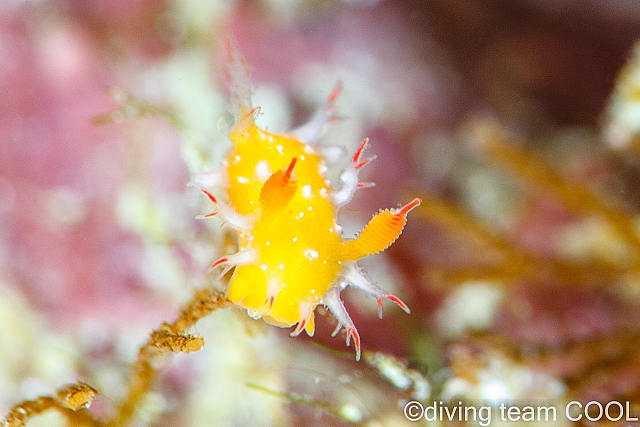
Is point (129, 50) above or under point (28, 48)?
above

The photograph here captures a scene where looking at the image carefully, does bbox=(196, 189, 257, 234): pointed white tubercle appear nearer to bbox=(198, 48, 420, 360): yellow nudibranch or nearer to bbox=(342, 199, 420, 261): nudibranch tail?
bbox=(198, 48, 420, 360): yellow nudibranch

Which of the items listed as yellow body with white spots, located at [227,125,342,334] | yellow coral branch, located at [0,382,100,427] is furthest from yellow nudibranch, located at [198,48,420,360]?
yellow coral branch, located at [0,382,100,427]

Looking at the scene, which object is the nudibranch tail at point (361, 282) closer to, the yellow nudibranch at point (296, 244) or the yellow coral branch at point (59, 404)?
the yellow nudibranch at point (296, 244)

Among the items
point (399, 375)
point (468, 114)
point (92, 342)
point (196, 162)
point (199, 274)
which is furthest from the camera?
point (468, 114)

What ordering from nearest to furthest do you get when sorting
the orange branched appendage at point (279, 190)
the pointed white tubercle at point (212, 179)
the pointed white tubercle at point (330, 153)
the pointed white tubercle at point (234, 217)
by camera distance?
the orange branched appendage at point (279, 190) → the pointed white tubercle at point (234, 217) → the pointed white tubercle at point (212, 179) → the pointed white tubercle at point (330, 153)

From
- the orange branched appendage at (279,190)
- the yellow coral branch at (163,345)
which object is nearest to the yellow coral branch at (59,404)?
the yellow coral branch at (163,345)

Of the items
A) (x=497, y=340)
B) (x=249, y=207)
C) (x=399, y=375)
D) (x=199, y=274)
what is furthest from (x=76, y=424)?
(x=497, y=340)

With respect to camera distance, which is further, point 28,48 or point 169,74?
point 169,74

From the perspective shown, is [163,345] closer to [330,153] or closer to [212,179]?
[212,179]

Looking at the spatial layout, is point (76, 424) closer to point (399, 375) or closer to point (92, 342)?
point (92, 342)
